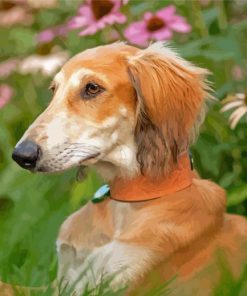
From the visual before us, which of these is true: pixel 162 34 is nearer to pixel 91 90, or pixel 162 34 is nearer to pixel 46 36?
pixel 46 36

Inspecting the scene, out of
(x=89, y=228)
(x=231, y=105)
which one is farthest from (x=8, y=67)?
(x=89, y=228)

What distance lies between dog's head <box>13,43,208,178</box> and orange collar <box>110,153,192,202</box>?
0.8 inches

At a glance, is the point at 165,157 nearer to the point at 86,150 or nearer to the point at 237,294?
the point at 86,150

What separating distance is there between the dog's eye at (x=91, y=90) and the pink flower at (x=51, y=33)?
1.02m

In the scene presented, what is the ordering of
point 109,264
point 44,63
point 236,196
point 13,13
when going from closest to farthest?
point 109,264 < point 236,196 < point 44,63 < point 13,13

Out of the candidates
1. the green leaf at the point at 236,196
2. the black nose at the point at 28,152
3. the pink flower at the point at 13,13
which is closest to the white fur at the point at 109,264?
the black nose at the point at 28,152

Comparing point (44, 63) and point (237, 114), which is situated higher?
point (44, 63)

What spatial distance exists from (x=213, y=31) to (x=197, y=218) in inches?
46.9

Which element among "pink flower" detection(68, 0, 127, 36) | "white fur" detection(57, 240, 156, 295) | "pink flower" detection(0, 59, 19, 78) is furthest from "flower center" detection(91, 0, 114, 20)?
"white fur" detection(57, 240, 156, 295)

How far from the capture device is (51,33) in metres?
3.12

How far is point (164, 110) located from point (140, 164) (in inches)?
5.2

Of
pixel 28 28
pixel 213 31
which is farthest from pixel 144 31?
pixel 28 28

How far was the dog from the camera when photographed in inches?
82.4

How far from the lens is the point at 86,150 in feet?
6.83
